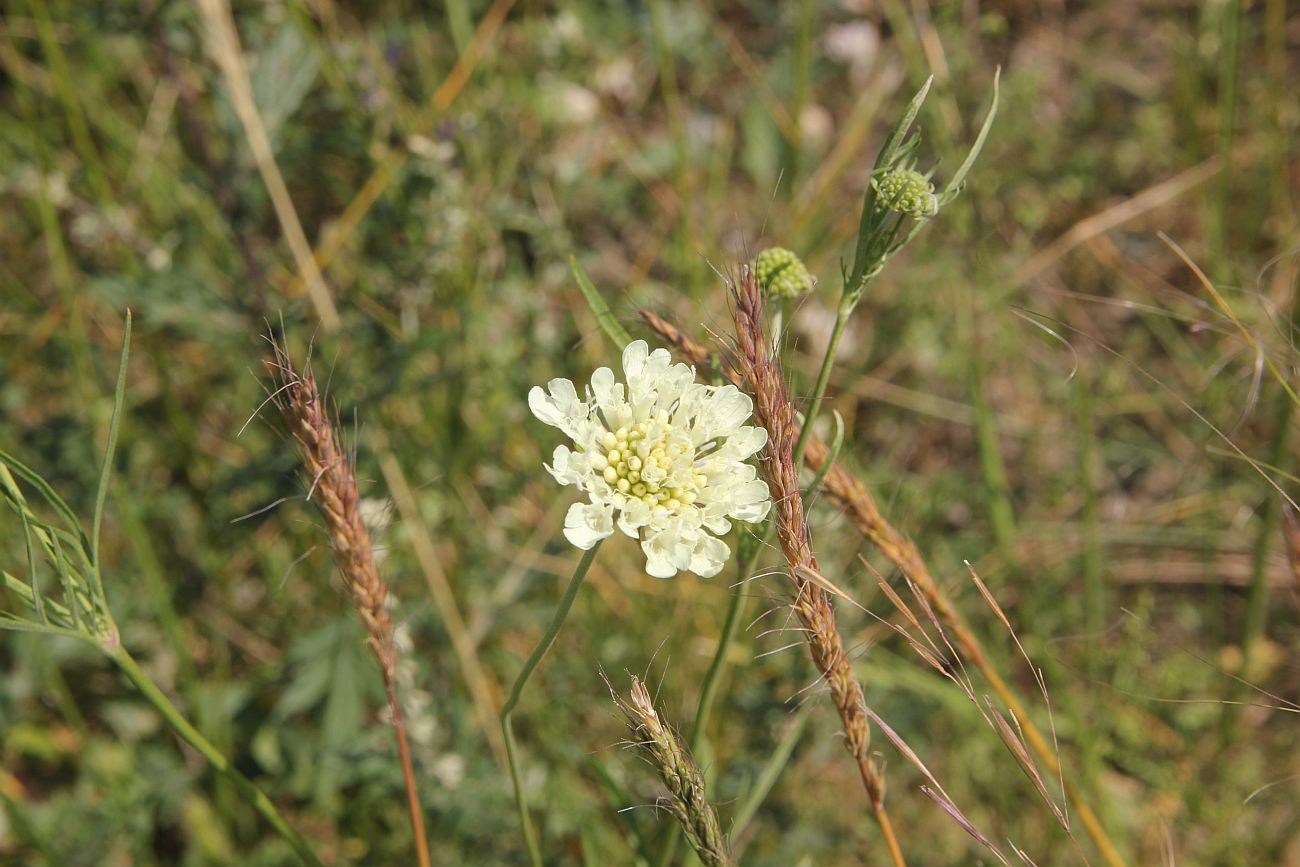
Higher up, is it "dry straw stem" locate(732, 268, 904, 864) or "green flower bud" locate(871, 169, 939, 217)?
"green flower bud" locate(871, 169, 939, 217)

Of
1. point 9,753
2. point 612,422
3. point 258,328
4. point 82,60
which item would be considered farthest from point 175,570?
point 612,422

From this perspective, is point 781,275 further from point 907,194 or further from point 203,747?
point 203,747

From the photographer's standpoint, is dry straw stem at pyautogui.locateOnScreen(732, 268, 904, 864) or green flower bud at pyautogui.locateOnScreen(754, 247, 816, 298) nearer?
dry straw stem at pyautogui.locateOnScreen(732, 268, 904, 864)

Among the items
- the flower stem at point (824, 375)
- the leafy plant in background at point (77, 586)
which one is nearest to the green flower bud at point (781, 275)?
Answer: the flower stem at point (824, 375)

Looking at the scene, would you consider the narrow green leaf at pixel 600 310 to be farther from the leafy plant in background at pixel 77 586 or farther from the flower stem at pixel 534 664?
the leafy plant in background at pixel 77 586

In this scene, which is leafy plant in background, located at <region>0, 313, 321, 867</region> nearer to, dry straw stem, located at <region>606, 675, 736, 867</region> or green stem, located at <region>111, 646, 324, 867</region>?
green stem, located at <region>111, 646, 324, 867</region>

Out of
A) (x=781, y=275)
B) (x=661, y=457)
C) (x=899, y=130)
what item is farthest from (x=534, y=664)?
(x=899, y=130)

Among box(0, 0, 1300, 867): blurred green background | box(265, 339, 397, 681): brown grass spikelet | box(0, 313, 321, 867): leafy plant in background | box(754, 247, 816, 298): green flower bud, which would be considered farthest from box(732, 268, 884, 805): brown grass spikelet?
box(0, 0, 1300, 867): blurred green background
